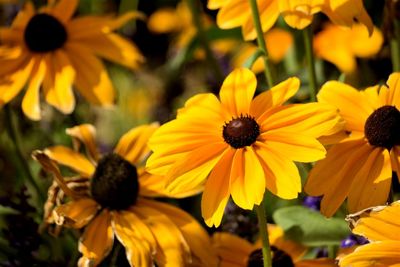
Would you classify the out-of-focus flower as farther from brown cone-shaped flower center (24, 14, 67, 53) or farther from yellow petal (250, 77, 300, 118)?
yellow petal (250, 77, 300, 118)

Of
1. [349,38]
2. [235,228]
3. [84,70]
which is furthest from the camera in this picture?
[349,38]

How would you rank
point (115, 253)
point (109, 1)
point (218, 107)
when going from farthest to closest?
1. point (109, 1)
2. point (115, 253)
3. point (218, 107)

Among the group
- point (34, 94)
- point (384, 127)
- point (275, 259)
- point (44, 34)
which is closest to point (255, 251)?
point (275, 259)

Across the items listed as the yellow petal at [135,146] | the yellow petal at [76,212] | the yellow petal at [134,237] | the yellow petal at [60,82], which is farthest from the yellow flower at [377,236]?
the yellow petal at [60,82]

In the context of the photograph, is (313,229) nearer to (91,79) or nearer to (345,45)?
(91,79)

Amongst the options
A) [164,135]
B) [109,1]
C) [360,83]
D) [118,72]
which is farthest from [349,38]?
[109,1]

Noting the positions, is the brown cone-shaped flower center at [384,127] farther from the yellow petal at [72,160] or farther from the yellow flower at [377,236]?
the yellow petal at [72,160]

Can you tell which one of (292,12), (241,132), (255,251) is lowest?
(255,251)

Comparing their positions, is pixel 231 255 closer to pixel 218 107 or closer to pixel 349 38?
pixel 218 107
